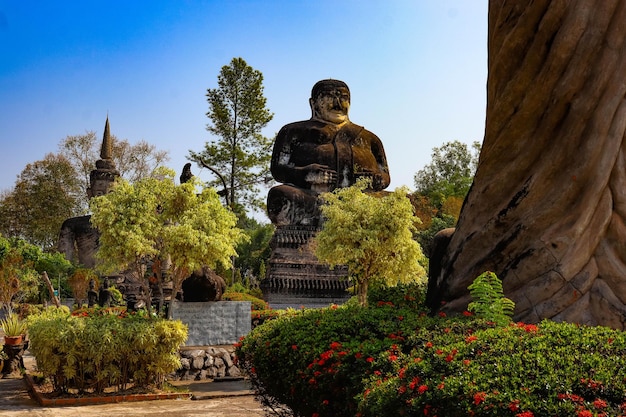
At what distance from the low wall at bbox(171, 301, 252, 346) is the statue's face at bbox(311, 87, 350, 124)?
812 centimetres

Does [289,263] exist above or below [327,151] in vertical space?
below

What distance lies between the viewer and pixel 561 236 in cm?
525

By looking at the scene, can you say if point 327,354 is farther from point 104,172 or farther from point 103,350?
point 104,172

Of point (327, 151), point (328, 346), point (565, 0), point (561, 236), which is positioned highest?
point (327, 151)

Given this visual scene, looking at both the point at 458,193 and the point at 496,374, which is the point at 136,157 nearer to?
the point at 458,193

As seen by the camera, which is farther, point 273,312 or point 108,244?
point 273,312

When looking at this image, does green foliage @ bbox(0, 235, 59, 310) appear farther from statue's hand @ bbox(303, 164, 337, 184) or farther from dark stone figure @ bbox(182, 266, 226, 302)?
statue's hand @ bbox(303, 164, 337, 184)

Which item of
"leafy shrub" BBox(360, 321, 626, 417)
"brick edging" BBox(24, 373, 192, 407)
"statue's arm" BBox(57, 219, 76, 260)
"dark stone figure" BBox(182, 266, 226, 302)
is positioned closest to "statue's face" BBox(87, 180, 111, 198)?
"statue's arm" BBox(57, 219, 76, 260)

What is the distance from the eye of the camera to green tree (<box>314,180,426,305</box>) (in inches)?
421

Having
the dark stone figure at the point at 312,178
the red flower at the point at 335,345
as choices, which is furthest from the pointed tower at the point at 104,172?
the red flower at the point at 335,345

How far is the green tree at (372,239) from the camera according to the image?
10.7 meters

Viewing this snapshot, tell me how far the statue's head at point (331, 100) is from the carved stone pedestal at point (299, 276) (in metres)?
3.59

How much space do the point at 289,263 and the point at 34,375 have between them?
7.50 m

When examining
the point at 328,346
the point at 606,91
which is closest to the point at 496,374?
the point at 328,346
